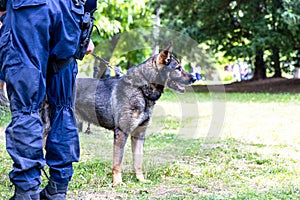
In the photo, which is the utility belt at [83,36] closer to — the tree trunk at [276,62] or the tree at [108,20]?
the tree at [108,20]

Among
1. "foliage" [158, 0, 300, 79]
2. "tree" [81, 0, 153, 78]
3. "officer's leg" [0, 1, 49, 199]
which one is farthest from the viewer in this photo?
"foliage" [158, 0, 300, 79]

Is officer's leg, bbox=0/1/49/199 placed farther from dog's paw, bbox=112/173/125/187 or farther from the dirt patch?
the dirt patch

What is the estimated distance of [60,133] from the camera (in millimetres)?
3088

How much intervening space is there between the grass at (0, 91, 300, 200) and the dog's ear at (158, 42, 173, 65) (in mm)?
1115

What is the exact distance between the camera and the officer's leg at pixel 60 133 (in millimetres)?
3082

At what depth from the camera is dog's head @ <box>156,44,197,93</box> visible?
5018 mm

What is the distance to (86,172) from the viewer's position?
16.6ft

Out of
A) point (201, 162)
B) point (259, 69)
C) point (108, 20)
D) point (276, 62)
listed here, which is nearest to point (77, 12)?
point (201, 162)

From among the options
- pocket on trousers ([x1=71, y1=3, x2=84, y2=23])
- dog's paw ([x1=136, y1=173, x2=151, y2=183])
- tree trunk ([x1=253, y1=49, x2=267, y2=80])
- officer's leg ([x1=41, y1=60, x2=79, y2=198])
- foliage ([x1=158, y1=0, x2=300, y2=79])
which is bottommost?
dog's paw ([x1=136, y1=173, x2=151, y2=183])

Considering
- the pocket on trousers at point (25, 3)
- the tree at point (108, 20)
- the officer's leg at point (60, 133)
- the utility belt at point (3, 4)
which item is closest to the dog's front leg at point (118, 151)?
the officer's leg at point (60, 133)

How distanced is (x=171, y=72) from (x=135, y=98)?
0.49 meters

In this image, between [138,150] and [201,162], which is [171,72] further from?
[201,162]

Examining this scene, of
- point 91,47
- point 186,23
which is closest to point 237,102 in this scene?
point 186,23

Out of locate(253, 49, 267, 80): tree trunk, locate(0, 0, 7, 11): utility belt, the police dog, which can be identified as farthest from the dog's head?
locate(253, 49, 267, 80): tree trunk
